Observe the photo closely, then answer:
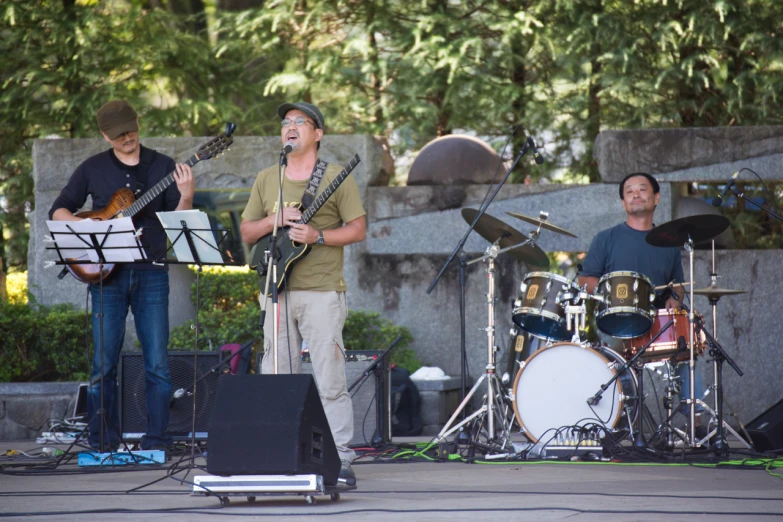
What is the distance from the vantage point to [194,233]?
5527 mm

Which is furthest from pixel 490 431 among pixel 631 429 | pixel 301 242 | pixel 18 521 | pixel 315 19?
pixel 315 19

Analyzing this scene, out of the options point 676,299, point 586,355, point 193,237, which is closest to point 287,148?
point 193,237

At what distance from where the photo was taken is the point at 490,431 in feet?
21.9

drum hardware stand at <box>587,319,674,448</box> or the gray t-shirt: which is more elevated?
the gray t-shirt

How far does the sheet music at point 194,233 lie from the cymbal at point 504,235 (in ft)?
6.08

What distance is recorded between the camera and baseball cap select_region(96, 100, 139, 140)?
20.9 ft

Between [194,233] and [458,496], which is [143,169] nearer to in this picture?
[194,233]

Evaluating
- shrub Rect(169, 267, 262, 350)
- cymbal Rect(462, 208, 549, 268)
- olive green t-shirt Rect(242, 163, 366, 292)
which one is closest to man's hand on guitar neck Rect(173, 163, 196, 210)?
olive green t-shirt Rect(242, 163, 366, 292)

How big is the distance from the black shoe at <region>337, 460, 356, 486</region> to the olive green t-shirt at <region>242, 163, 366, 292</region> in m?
0.91

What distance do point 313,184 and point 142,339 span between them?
1.87m

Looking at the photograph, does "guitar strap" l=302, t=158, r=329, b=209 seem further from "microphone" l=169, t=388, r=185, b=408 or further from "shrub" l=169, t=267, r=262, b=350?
"shrub" l=169, t=267, r=262, b=350

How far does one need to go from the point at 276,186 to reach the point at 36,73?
7.72m

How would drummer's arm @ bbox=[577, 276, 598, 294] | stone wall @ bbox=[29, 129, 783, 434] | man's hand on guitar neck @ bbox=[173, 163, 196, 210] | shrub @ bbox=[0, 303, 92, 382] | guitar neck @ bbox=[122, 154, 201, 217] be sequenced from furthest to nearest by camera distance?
shrub @ bbox=[0, 303, 92, 382] < stone wall @ bbox=[29, 129, 783, 434] < drummer's arm @ bbox=[577, 276, 598, 294] < guitar neck @ bbox=[122, 154, 201, 217] < man's hand on guitar neck @ bbox=[173, 163, 196, 210]

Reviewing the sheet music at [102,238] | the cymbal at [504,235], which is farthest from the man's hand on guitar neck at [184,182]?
the cymbal at [504,235]
